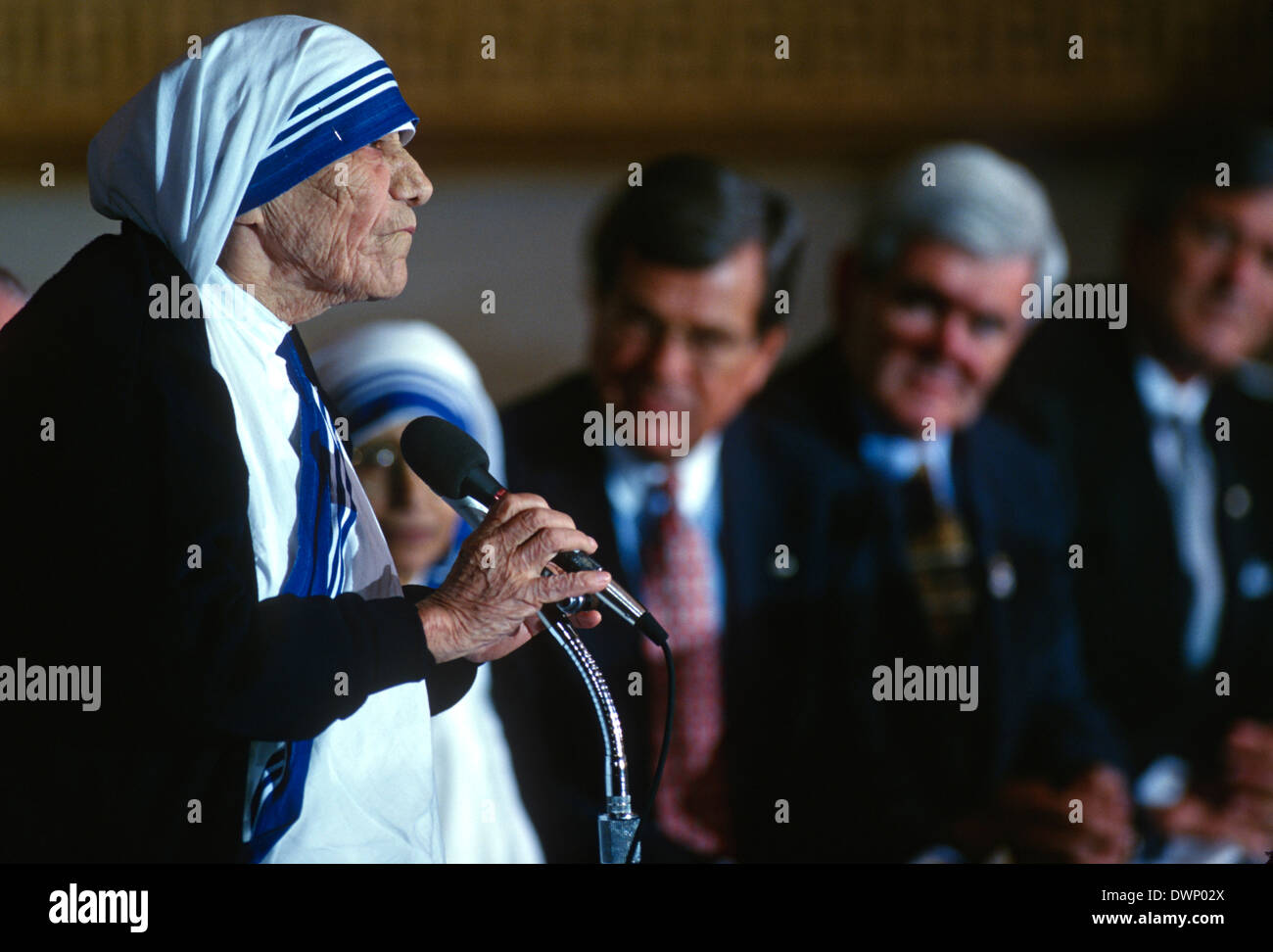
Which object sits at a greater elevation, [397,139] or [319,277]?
[397,139]

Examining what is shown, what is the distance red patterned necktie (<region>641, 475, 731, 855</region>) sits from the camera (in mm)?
2320

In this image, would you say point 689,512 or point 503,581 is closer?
point 503,581

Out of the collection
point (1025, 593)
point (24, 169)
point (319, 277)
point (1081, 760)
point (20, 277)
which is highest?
point (24, 169)

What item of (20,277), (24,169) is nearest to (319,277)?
(20,277)

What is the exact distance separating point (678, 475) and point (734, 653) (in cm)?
34

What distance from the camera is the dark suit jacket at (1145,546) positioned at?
2.49 metres

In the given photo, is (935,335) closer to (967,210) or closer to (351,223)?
(967,210)

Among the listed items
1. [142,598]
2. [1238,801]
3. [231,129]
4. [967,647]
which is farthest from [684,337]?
[1238,801]

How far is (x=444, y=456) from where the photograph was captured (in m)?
1.58

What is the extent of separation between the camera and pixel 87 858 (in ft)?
5.38

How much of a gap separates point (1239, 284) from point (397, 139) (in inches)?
67.3

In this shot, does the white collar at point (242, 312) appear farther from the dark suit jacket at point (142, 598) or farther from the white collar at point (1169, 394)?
the white collar at point (1169, 394)
